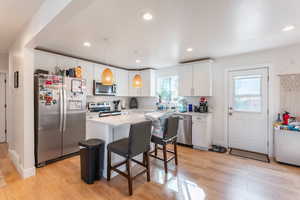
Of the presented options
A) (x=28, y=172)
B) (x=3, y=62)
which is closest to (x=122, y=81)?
(x=3, y=62)

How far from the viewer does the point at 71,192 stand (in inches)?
80.0

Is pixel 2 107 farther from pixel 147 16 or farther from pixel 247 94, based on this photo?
pixel 247 94

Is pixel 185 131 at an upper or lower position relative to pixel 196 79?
lower

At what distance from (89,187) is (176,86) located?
371 centimetres

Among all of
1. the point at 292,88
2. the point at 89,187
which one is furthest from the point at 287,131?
the point at 89,187

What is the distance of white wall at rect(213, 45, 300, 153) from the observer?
3056 millimetres

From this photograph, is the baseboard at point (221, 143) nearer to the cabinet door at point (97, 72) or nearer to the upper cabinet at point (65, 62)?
the cabinet door at point (97, 72)

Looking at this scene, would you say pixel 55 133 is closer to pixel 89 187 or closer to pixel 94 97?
pixel 89 187

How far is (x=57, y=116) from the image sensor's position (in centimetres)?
290

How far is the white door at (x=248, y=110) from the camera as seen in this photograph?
3.36m

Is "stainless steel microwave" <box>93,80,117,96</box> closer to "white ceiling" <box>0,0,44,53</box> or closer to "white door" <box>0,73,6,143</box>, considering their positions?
"white ceiling" <box>0,0,44,53</box>

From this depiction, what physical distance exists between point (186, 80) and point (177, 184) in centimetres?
283

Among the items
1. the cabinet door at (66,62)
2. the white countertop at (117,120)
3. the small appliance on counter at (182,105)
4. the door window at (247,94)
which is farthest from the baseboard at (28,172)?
the door window at (247,94)

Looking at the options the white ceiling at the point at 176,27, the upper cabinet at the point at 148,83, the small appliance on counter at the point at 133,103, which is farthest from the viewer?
the small appliance on counter at the point at 133,103
